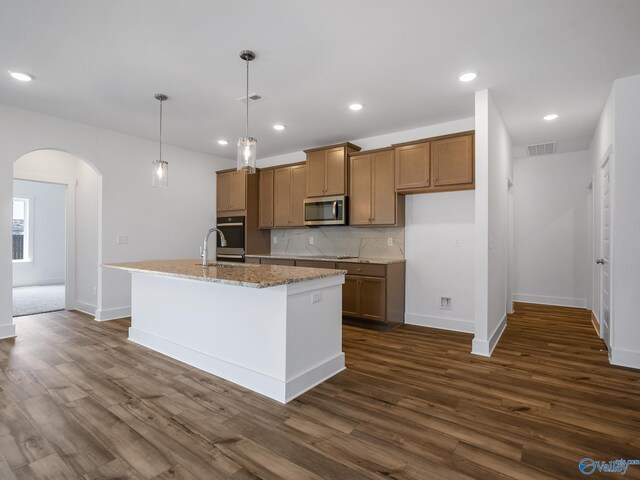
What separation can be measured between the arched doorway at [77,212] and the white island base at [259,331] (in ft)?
7.78

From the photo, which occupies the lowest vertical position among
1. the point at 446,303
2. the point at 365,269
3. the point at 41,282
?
the point at 41,282

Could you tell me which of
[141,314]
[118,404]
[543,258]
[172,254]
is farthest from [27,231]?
[543,258]

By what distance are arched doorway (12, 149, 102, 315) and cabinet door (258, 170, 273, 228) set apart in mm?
2367

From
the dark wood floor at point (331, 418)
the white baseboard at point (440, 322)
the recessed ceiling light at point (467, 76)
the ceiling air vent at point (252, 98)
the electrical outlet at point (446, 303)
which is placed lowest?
the dark wood floor at point (331, 418)

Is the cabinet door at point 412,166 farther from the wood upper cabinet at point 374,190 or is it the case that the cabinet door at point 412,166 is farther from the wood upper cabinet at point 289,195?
the wood upper cabinet at point 289,195

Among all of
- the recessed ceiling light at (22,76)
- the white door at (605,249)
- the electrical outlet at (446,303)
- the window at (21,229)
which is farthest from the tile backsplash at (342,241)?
the window at (21,229)

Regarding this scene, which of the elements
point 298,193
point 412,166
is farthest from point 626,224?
point 298,193

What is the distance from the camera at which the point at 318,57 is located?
9.27 ft

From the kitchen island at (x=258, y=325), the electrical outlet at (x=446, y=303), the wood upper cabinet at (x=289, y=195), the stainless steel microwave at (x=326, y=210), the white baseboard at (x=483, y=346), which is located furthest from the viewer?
the wood upper cabinet at (x=289, y=195)

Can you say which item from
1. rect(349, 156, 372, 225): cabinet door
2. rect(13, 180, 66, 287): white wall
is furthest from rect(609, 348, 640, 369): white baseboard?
rect(13, 180, 66, 287): white wall

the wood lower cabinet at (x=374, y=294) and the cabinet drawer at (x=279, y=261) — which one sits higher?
the cabinet drawer at (x=279, y=261)

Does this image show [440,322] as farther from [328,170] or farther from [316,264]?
[328,170]

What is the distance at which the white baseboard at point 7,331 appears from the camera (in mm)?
3900

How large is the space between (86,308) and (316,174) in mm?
4071
